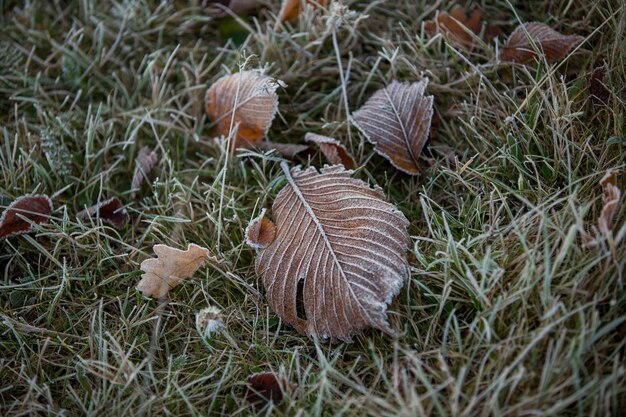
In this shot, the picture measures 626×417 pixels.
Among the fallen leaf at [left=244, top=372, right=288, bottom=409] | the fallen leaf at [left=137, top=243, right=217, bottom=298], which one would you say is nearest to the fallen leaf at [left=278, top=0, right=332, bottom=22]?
the fallen leaf at [left=137, top=243, right=217, bottom=298]

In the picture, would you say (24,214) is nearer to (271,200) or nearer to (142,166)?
(142,166)

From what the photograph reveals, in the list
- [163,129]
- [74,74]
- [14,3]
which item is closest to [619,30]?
[163,129]

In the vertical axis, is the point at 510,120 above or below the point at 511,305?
above

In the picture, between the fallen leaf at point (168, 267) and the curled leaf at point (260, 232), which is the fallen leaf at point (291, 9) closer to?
the curled leaf at point (260, 232)

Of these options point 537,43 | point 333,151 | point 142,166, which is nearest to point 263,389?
point 333,151

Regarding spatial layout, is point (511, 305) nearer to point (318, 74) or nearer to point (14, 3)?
point (318, 74)

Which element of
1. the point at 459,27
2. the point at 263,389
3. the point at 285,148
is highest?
the point at 459,27
